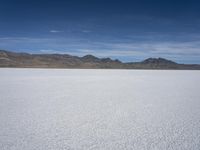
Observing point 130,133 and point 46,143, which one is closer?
point 46,143

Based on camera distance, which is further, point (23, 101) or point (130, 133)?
point (23, 101)

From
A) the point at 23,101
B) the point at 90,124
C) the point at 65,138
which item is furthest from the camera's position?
the point at 23,101

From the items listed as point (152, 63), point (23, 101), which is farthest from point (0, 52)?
point (23, 101)

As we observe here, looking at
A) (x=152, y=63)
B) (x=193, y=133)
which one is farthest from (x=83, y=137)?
(x=152, y=63)

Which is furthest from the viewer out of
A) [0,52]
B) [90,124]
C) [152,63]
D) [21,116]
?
[152,63]

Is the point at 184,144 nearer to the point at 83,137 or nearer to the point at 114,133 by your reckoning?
the point at 114,133

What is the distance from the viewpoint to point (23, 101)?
7.21 metres

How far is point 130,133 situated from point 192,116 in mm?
1845

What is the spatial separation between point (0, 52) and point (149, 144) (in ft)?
370

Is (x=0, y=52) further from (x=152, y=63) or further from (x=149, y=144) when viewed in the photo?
(x=149, y=144)

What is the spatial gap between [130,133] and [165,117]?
142 centimetres

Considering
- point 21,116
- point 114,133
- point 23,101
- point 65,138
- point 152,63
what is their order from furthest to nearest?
point 152,63 → point 23,101 → point 21,116 → point 114,133 → point 65,138

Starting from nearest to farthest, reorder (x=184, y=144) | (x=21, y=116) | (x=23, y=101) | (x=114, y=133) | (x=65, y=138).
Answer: (x=184, y=144) < (x=65, y=138) < (x=114, y=133) < (x=21, y=116) < (x=23, y=101)

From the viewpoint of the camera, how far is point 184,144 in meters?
3.57
